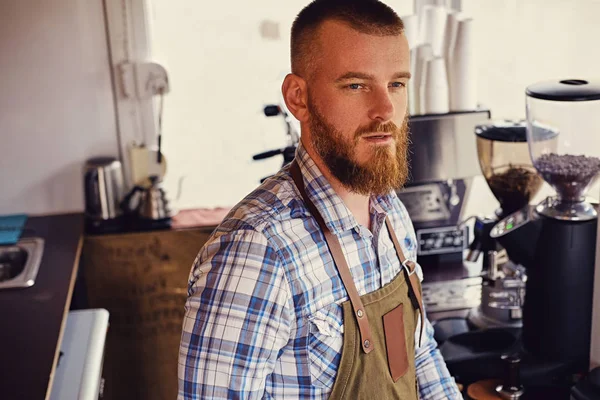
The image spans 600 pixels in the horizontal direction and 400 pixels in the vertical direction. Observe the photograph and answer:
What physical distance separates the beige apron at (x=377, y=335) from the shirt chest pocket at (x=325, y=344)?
0.04 ft

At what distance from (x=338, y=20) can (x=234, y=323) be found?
22.1 inches

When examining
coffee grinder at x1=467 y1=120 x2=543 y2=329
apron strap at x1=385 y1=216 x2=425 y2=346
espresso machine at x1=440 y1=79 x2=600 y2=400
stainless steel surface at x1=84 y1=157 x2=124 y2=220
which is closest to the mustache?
apron strap at x1=385 y1=216 x2=425 y2=346

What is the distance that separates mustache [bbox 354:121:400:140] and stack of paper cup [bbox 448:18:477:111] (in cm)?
159

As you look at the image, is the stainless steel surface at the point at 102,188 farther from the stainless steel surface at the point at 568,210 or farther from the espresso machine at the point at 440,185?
the stainless steel surface at the point at 568,210

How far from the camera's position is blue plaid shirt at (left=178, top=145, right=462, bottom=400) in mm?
1290

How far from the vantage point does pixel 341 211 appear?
4.84 feet

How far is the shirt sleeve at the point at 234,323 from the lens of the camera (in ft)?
4.22

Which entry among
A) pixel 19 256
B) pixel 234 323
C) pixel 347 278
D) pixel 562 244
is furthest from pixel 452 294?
pixel 19 256

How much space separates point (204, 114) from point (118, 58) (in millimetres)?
404

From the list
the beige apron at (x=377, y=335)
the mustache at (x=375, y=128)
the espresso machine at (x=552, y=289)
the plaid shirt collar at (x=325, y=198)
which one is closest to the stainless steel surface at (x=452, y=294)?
the espresso machine at (x=552, y=289)

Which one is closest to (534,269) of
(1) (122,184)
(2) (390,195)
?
(2) (390,195)

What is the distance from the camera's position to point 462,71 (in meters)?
2.93

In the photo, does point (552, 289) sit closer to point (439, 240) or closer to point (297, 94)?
point (439, 240)

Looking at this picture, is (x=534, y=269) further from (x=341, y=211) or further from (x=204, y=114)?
(x=204, y=114)
